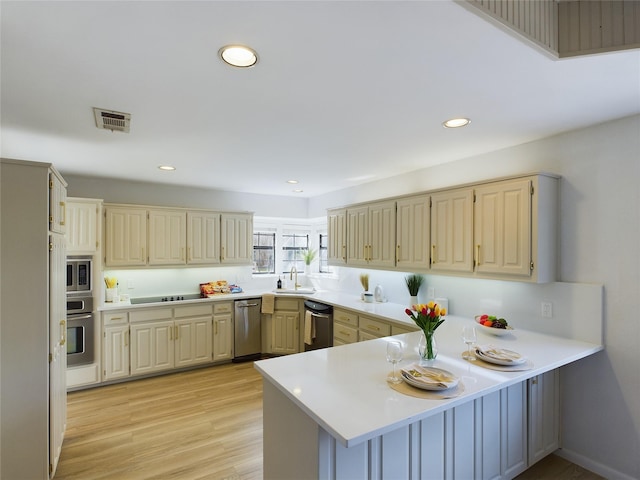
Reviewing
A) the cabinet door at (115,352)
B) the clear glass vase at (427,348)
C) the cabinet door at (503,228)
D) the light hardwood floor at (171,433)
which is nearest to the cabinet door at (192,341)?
the light hardwood floor at (171,433)

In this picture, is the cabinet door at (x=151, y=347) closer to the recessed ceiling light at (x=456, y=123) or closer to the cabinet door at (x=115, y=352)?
the cabinet door at (x=115, y=352)

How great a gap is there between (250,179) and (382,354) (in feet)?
9.50

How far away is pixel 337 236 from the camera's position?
4.54m

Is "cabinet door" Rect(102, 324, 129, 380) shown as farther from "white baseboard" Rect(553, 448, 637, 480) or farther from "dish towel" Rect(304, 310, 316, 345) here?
"white baseboard" Rect(553, 448, 637, 480)

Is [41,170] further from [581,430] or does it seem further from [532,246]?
[581,430]

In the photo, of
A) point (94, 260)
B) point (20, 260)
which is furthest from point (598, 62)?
point (94, 260)

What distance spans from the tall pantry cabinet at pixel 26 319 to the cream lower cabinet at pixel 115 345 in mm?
1840

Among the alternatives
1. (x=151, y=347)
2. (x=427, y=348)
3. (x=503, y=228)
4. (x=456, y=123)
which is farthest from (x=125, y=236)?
(x=503, y=228)

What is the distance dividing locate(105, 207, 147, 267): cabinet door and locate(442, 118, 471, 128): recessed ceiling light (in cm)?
376

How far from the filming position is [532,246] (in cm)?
238

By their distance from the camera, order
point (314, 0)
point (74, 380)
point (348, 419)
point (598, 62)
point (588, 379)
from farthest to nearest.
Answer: point (74, 380) < point (588, 379) < point (598, 62) < point (348, 419) < point (314, 0)

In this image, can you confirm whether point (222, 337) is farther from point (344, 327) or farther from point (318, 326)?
point (344, 327)

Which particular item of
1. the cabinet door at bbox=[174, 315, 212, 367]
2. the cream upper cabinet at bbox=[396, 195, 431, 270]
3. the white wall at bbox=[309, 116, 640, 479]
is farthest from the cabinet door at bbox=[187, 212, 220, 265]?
the white wall at bbox=[309, 116, 640, 479]

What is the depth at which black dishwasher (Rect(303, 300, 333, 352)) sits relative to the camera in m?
4.07
